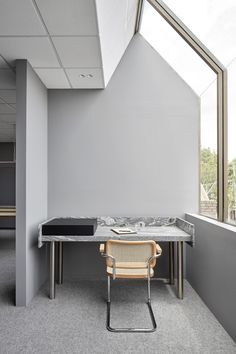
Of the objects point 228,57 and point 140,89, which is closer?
point 228,57

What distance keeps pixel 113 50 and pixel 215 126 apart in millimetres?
1347

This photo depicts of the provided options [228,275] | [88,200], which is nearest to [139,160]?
[88,200]

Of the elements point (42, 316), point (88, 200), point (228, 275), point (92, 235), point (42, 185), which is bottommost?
point (42, 316)

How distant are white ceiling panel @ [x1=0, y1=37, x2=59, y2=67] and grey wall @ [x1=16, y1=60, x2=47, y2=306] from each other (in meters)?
0.10

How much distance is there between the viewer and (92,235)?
258cm

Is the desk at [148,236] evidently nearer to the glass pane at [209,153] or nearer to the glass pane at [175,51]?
the glass pane at [209,153]

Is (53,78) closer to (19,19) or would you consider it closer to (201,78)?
(19,19)

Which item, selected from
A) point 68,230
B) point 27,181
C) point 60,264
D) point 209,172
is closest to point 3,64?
point 27,181

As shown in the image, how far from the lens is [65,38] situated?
2043 millimetres

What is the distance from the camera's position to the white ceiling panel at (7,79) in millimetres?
2682

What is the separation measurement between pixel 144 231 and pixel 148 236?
0.81ft

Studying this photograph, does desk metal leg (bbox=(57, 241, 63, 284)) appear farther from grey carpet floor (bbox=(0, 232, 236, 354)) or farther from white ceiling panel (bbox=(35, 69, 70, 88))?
white ceiling panel (bbox=(35, 69, 70, 88))

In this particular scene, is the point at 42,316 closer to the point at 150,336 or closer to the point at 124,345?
the point at 124,345

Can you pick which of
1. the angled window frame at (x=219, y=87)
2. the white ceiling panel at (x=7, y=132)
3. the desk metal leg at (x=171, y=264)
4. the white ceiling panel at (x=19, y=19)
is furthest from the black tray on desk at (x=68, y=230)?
the white ceiling panel at (x=7, y=132)
